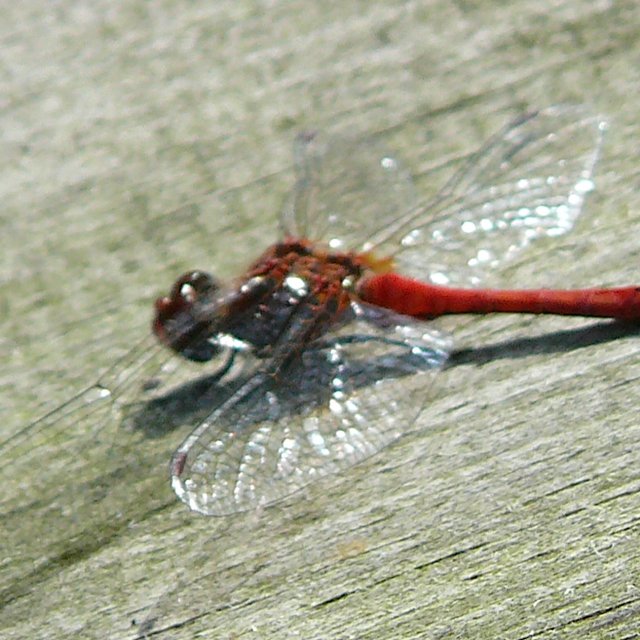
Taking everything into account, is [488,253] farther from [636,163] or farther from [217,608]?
[217,608]

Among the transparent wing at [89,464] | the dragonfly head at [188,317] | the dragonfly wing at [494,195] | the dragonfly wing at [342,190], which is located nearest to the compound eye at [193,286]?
the dragonfly head at [188,317]

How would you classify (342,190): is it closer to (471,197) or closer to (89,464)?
(471,197)

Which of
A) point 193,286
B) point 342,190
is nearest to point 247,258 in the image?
point 193,286

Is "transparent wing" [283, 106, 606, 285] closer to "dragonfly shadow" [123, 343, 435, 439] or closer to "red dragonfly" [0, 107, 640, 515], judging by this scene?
"red dragonfly" [0, 107, 640, 515]

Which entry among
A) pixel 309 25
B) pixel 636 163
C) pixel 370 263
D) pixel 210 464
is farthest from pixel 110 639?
pixel 309 25

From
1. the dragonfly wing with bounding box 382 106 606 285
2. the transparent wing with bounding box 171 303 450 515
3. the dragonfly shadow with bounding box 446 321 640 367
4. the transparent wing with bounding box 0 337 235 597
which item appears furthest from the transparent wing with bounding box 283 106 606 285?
the transparent wing with bounding box 0 337 235 597

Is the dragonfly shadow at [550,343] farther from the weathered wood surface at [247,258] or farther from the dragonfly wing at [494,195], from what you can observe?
the dragonfly wing at [494,195]
